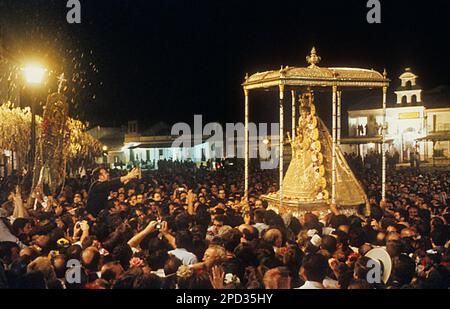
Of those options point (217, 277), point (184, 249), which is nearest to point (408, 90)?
point (184, 249)

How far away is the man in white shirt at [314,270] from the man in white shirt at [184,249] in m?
1.65

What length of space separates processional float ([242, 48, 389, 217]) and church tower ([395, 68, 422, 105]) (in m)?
31.5

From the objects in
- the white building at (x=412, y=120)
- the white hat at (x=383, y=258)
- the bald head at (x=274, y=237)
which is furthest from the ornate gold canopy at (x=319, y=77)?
the white building at (x=412, y=120)

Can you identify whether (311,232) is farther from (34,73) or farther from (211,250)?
(34,73)

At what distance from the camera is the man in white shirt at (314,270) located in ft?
21.5

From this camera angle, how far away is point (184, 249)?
7.59 m

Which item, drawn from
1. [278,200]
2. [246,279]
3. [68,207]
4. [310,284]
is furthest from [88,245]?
[278,200]

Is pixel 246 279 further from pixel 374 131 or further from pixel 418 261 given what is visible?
pixel 374 131

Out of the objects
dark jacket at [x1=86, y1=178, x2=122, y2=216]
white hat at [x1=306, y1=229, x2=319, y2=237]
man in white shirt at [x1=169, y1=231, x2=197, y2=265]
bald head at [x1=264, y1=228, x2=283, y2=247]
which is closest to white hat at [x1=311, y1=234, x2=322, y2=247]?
white hat at [x1=306, y1=229, x2=319, y2=237]

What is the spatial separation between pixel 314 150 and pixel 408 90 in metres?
32.4

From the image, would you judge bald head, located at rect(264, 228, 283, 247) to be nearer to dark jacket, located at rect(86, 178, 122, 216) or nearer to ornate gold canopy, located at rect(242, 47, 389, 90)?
dark jacket, located at rect(86, 178, 122, 216)

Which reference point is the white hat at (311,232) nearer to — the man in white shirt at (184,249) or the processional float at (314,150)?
the man in white shirt at (184,249)

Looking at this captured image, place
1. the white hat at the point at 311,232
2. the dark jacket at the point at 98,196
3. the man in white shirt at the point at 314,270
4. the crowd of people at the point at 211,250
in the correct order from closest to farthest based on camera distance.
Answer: the crowd of people at the point at 211,250 → the man in white shirt at the point at 314,270 → the white hat at the point at 311,232 → the dark jacket at the point at 98,196

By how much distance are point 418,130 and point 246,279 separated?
128 ft
